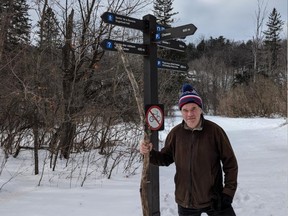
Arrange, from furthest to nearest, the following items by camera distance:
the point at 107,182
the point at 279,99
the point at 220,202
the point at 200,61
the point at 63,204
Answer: the point at 200,61 < the point at 279,99 < the point at 107,182 < the point at 63,204 < the point at 220,202

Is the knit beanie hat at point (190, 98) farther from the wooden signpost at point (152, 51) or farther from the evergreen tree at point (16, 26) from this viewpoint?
the evergreen tree at point (16, 26)

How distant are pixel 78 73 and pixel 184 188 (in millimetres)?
5764

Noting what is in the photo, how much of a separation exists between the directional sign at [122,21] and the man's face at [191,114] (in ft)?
5.97

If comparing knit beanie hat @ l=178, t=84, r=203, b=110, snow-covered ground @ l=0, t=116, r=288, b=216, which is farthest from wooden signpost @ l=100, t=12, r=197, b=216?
knit beanie hat @ l=178, t=84, r=203, b=110

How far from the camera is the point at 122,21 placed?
4.62 m

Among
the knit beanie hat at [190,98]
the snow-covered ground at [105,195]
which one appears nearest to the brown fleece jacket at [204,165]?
the knit beanie hat at [190,98]

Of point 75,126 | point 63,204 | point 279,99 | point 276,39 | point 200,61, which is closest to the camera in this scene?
point 63,204

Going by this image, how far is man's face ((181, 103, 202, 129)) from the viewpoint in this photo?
3113 mm

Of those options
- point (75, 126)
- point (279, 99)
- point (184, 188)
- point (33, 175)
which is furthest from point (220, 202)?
point (279, 99)

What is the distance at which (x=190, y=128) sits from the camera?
3.14 metres

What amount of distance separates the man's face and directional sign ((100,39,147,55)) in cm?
164

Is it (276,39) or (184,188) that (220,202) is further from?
(276,39)

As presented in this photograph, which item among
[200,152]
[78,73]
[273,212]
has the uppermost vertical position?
[78,73]

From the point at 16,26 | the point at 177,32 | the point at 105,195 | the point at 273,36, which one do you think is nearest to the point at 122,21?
the point at 177,32
